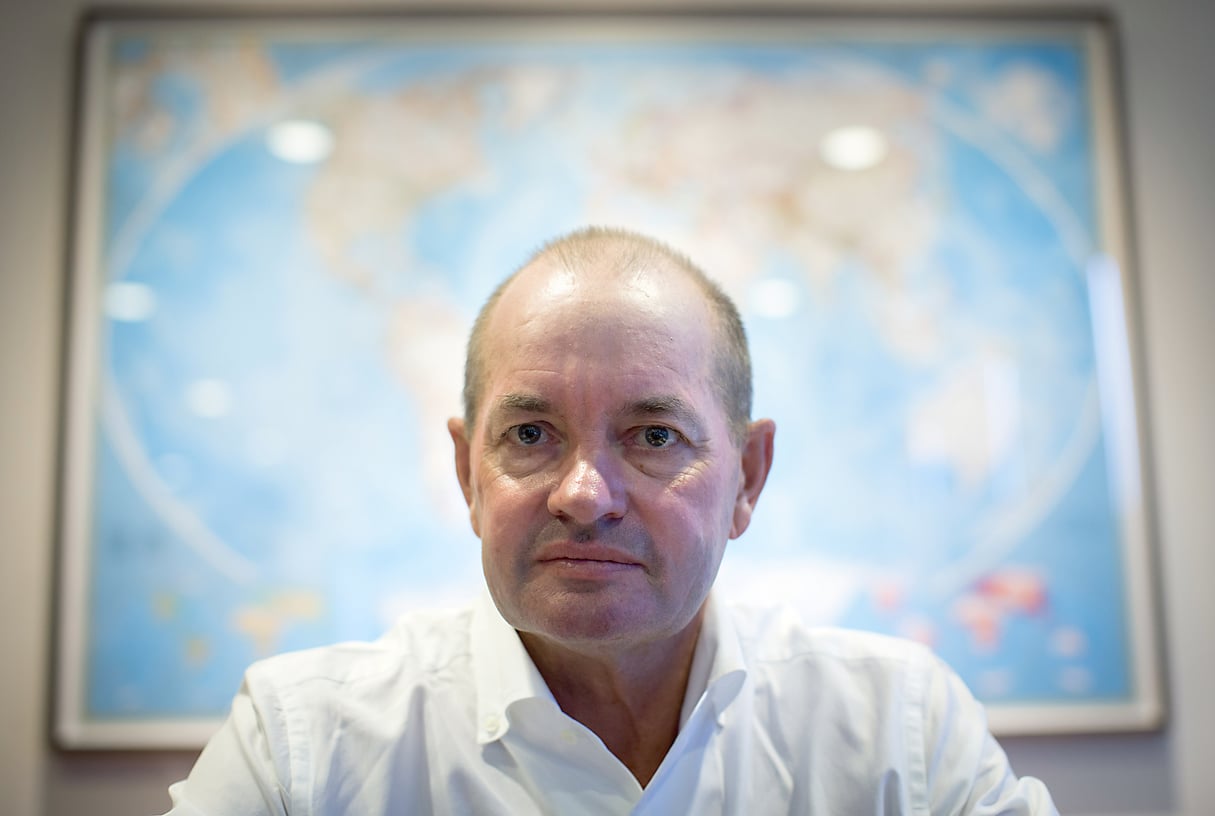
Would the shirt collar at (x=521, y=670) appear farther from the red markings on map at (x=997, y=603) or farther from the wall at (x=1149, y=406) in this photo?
the wall at (x=1149, y=406)

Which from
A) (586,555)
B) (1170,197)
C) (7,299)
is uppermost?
(1170,197)

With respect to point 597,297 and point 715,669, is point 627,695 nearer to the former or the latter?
point 715,669

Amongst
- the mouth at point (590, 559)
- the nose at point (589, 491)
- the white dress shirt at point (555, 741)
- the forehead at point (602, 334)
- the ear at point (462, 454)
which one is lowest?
the white dress shirt at point (555, 741)

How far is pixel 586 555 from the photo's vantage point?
40.8 inches

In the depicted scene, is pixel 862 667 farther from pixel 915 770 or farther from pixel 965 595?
pixel 965 595

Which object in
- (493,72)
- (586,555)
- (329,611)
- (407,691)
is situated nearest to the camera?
(586,555)

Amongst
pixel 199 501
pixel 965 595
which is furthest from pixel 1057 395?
pixel 199 501

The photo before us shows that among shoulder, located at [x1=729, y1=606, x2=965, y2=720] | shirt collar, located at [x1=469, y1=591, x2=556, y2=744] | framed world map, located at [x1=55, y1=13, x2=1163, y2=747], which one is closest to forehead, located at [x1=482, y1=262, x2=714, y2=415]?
shirt collar, located at [x1=469, y1=591, x2=556, y2=744]

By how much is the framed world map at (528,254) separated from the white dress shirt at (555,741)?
619 mm

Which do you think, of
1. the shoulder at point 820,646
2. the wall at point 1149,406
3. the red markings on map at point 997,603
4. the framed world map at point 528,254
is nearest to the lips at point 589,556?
the shoulder at point 820,646

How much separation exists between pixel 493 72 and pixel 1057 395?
4.82 ft

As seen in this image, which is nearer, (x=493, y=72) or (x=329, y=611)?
(x=329, y=611)

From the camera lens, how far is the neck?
1.20 m

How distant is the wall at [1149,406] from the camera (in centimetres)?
183
